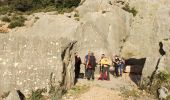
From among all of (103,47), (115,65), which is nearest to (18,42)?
(115,65)

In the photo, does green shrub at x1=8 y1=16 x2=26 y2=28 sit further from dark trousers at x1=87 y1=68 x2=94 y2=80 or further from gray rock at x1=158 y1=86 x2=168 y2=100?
gray rock at x1=158 y1=86 x2=168 y2=100

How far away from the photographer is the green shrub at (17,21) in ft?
136

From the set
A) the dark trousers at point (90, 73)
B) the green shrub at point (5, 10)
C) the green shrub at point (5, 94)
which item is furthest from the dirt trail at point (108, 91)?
the green shrub at point (5, 10)

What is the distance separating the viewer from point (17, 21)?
42.7 metres

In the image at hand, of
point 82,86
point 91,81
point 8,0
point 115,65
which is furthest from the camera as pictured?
point 8,0

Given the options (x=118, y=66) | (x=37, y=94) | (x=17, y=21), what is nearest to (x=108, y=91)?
(x=37, y=94)

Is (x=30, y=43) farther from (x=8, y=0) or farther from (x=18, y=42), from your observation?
(x=8, y=0)

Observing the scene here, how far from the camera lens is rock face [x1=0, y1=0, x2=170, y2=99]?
19547 mm

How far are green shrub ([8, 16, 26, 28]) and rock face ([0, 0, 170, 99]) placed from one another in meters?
1.47

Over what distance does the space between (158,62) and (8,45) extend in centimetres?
844

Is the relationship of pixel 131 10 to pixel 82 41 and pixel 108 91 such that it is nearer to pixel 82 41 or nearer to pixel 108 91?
pixel 82 41

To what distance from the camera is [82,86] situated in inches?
836

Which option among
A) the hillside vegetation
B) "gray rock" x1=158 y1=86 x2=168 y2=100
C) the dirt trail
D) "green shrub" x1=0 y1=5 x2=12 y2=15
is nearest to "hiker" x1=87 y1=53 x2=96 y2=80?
the dirt trail

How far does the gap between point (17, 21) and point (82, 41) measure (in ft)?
48.8
